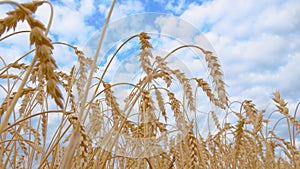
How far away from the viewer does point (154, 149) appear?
173 cm

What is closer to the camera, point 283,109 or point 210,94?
point 210,94

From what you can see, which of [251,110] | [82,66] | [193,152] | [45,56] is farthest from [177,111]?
[45,56]

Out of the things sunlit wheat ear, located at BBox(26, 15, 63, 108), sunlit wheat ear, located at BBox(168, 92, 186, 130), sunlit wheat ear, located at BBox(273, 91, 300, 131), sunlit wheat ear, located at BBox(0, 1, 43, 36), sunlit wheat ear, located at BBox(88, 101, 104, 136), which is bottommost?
sunlit wheat ear, located at BBox(26, 15, 63, 108)

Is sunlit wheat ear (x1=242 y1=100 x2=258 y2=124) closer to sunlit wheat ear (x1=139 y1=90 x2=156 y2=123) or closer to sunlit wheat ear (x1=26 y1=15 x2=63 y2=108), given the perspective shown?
sunlit wheat ear (x1=139 y1=90 x2=156 y2=123)

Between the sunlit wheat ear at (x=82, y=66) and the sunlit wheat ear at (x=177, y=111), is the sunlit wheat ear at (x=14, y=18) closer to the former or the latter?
the sunlit wheat ear at (x=82, y=66)

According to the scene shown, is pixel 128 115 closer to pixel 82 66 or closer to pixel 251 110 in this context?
pixel 82 66

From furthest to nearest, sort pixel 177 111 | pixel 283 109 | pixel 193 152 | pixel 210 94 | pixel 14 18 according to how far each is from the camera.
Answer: pixel 283 109 < pixel 177 111 < pixel 210 94 < pixel 193 152 < pixel 14 18

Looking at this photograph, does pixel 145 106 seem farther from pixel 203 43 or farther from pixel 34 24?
pixel 34 24

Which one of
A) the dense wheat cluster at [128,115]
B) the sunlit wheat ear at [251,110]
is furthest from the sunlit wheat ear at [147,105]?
the sunlit wheat ear at [251,110]

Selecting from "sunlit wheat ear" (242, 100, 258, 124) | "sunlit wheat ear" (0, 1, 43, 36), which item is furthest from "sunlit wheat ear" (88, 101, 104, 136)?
"sunlit wheat ear" (242, 100, 258, 124)

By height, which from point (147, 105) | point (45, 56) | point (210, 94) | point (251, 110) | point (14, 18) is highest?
point (251, 110)

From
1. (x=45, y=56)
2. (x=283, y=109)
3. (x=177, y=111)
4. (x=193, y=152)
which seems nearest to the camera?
(x=45, y=56)

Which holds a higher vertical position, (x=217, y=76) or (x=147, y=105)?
(x=217, y=76)

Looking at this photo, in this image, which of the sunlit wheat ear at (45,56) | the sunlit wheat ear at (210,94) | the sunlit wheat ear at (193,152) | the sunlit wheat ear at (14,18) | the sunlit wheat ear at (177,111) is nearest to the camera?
the sunlit wheat ear at (45,56)
